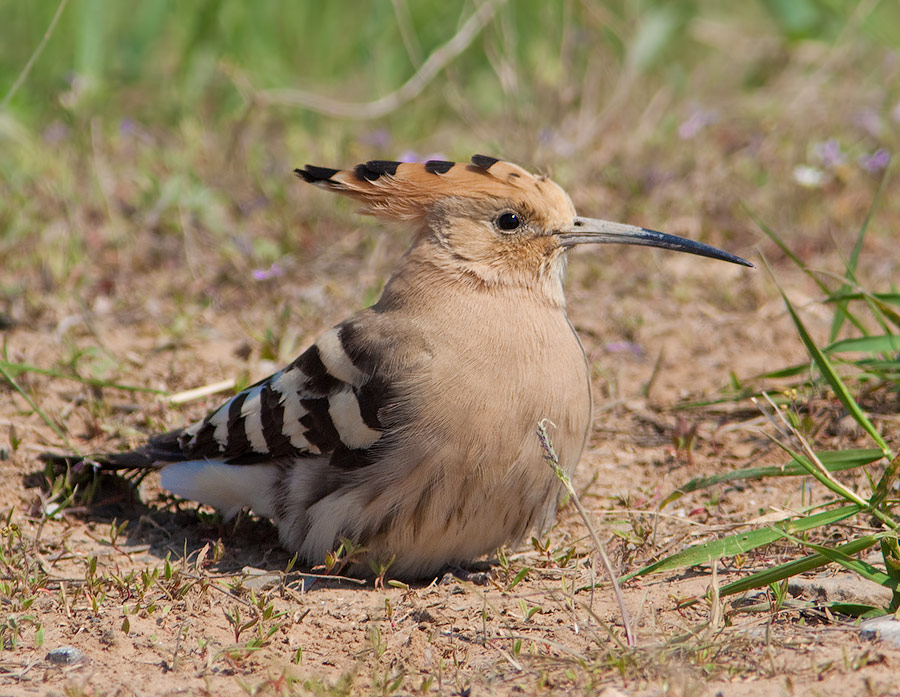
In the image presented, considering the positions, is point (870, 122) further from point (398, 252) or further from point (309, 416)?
point (309, 416)

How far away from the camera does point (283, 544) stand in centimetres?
266

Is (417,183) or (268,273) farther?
(268,273)

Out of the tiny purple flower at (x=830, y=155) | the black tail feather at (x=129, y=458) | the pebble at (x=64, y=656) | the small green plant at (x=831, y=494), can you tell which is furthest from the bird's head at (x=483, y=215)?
the tiny purple flower at (x=830, y=155)

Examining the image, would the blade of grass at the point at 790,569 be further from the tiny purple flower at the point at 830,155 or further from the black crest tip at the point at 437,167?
the tiny purple flower at the point at 830,155

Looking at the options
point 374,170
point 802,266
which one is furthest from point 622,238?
point 374,170

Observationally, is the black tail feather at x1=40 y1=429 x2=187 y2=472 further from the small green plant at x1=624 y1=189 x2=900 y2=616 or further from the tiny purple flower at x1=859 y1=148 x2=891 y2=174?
the tiny purple flower at x1=859 y1=148 x2=891 y2=174

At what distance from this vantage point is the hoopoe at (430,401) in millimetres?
2379

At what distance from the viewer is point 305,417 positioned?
261 cm

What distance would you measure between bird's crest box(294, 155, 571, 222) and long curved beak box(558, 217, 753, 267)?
0.23ft

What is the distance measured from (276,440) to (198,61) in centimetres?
317

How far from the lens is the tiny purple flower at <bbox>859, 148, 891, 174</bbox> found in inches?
156

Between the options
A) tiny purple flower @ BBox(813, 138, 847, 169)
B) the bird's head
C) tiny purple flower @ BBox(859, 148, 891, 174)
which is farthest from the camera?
tiny purple flower @ BBox(813, 138, 847, 169)

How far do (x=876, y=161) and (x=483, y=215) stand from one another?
6.52ft

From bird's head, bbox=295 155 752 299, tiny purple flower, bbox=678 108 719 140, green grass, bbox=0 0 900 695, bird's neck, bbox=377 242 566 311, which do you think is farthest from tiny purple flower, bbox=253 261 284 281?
tiny purple flower, bbox=678 108 719 140
